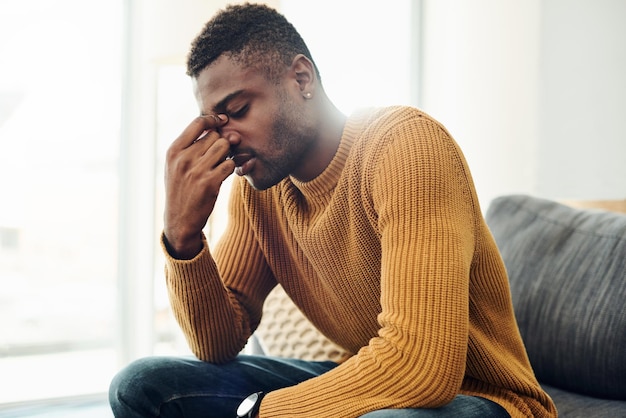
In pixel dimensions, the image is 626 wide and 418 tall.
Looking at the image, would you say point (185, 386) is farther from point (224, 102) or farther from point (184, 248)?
point (224, 102)

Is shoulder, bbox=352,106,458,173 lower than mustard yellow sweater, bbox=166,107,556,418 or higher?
higher

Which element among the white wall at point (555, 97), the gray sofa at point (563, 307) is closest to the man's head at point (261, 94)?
the gray sofa at point (563, 307)

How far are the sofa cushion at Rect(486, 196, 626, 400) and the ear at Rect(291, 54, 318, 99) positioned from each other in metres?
0.68

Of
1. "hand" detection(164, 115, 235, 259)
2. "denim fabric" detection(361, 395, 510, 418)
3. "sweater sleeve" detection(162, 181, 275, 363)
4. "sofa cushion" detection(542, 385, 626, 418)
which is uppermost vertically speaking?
"hand" detection(164, 115, 235, 259)

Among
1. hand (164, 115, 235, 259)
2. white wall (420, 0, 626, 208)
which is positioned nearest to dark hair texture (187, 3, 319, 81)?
hand (164, 115, 235, 259)

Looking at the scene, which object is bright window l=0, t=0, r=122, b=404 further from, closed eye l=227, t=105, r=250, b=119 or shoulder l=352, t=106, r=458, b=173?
shoulder l=352, t=106, r=458, b=173

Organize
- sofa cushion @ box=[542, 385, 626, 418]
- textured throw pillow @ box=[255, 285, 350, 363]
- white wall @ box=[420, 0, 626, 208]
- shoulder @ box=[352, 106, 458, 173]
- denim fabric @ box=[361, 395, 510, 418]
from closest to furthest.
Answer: denim fabric @ box=[361, 395, 510, 418]
shoulder @ box=[352, 106, 458, 173]
sofa cushion @ box=[542, 385, 626, 418]
textured throw pillow @ box=[255, 285, 350, 363]
white wall @ box=[420, 0, 626, 208]

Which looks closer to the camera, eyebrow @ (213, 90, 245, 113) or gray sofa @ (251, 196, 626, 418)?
eyebrow @ (213, 90, 245, 113)

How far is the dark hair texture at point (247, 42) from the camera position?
1215 mm

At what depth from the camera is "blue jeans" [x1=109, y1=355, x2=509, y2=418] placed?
3.97ft

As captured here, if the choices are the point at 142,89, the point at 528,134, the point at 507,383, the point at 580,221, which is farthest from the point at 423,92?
the point at 507,383

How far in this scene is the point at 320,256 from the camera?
4.19ft

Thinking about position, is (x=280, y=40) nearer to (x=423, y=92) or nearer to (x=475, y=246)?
(x=475, y=246)

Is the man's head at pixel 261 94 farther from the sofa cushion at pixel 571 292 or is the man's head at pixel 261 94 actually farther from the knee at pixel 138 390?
the sofa cushion at pixel 571 292
